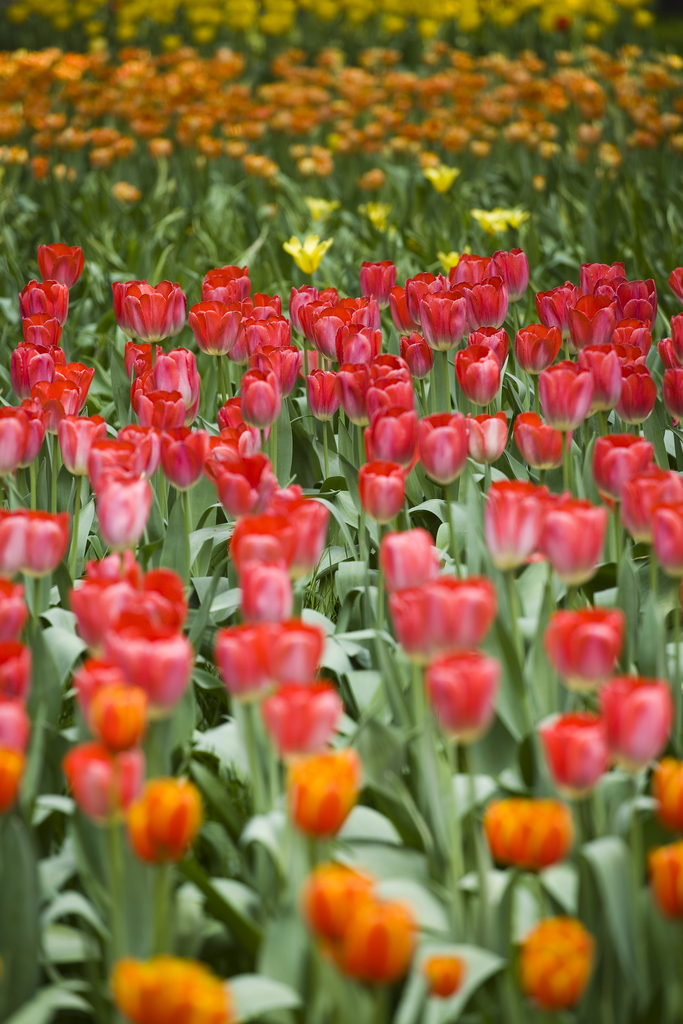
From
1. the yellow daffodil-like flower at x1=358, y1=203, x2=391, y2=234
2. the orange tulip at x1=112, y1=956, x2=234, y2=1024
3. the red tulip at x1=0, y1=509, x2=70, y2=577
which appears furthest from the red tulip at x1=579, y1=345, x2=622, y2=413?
the yellow daffodil-like flower at x1=358, y1=203, x2=391, y2=234

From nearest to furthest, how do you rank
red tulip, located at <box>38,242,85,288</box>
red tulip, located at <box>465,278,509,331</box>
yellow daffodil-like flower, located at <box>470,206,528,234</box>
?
1. red tulip, located at <box>465,278,509,331</box>
2. red tulip, located at <box>38,242,85,288</box>
3. yellow daffodil-like flower, located at <box>470,206,528,234</box>

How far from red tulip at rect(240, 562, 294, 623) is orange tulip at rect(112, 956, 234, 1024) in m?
0.45

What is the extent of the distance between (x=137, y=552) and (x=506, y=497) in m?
0.85

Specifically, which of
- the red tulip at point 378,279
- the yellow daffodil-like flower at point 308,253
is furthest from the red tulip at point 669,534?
the yellow daffodil-like flower at point 308,253

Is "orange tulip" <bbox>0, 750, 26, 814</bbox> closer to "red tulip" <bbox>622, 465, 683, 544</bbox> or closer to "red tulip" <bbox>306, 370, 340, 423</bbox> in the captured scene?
"red tulip" <bbox>622, 465, 683, 544</bbox>

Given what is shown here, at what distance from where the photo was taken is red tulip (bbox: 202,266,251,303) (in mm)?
2604

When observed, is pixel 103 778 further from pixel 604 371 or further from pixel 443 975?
→ pixel 604 371

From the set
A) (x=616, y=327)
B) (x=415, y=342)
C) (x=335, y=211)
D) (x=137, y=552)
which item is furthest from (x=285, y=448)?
(x=335, y=211)

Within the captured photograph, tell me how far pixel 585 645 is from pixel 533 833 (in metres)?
0.23

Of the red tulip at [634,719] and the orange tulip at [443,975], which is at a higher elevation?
the red tulip at [634,719]

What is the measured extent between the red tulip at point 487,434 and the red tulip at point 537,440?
61 mm

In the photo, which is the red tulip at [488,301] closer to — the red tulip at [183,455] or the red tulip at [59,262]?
the red tulip at [183,455]

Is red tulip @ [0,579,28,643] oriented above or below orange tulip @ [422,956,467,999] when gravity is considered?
above

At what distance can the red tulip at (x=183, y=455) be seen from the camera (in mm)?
1781
